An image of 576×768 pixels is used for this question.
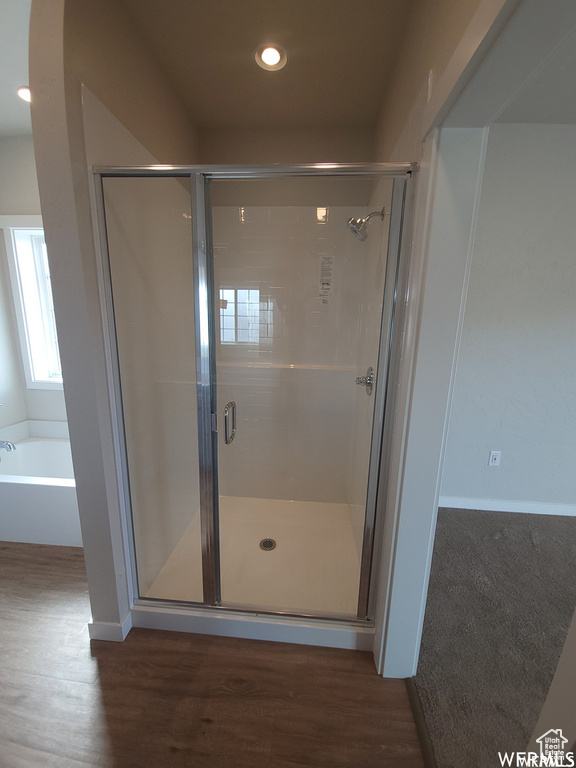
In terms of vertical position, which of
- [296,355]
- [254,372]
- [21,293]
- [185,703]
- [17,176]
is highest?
[17,176]

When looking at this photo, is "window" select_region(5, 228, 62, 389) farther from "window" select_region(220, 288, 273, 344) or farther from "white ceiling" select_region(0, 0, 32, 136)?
"window" select_region(220, 288, 273, 344)

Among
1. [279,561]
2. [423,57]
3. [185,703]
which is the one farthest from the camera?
[279,561]

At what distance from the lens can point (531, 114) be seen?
1787mm

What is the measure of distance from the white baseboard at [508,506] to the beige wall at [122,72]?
3.08m

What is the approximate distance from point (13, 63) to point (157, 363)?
1.74m

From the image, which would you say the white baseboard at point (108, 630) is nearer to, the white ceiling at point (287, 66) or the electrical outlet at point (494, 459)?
the white ceiling at point (287, 66)

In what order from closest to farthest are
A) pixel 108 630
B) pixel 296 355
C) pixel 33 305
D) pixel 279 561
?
pixel 108 630 < pixel 279 561 < pixel 296 355 < pixel 33 305

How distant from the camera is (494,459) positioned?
2291 millimetres

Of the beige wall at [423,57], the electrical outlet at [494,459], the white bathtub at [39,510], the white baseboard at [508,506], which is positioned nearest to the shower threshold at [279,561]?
the white bathtub at [39,510]

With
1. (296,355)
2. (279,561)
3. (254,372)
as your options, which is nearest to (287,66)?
(296,355)

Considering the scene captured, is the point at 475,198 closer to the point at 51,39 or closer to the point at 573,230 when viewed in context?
the point at 51,39

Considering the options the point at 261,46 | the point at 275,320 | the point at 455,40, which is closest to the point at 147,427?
the point at 275,320

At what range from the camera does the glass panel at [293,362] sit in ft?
6.46

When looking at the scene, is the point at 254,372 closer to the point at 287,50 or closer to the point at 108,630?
the point at 108,630
